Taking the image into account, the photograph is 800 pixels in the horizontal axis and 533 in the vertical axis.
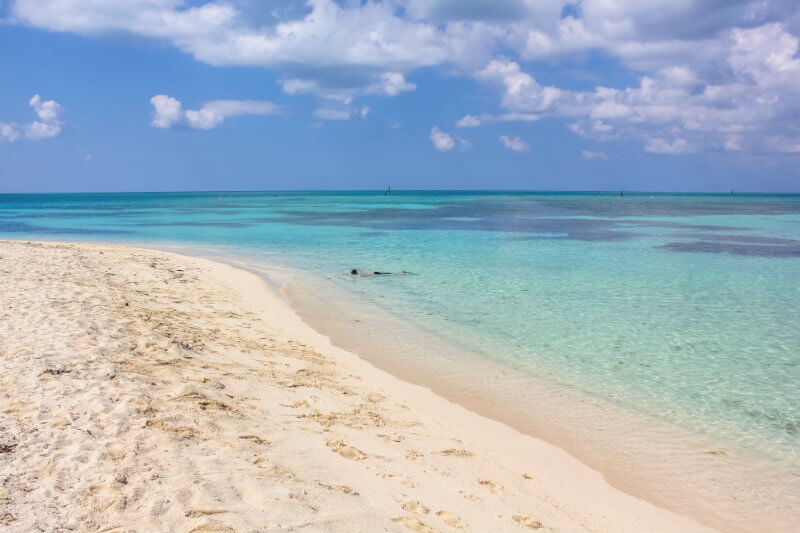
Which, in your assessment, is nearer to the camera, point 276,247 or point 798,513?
point 798,513

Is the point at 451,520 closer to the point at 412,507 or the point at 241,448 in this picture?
the point at 412,507

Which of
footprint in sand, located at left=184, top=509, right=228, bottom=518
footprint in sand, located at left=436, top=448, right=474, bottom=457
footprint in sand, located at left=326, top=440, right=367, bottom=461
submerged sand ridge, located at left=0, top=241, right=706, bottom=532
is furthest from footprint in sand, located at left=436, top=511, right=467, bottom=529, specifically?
footprint in sand, located at left=184, top=509, right=228, bottom=518

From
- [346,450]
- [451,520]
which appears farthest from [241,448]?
[451,520]

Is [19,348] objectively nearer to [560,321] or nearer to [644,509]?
[644,509]

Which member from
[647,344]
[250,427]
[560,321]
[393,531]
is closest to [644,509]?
[393,531]

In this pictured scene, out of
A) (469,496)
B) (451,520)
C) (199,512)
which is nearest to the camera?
(199,512)

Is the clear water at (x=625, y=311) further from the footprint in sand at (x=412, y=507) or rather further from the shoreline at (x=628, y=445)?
the footprint in sand at (x=412, y=507)

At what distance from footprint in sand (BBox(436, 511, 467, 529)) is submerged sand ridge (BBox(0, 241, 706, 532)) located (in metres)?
0.01

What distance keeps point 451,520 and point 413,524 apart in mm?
320

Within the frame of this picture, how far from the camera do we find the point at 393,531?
3537 millimetres

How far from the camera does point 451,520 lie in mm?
3793

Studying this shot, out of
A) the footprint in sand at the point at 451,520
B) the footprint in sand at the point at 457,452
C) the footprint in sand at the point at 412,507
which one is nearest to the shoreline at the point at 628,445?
the footprint in sand at the point at 457,452

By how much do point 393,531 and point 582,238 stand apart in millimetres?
26898

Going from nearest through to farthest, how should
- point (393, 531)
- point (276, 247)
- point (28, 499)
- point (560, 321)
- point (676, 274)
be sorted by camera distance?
point (28, 499) → point (393, 531) → point (560, 321) → point (676, 274) → point (276, 247)
